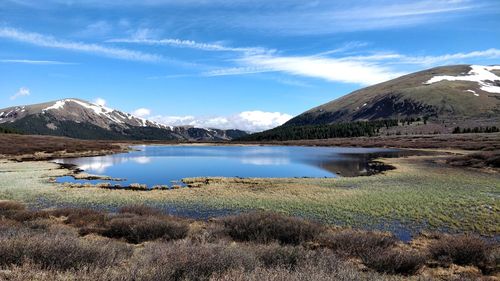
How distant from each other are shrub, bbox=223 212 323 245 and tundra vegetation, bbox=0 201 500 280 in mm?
45

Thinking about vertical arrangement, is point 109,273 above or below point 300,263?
above

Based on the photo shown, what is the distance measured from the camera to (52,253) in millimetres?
9852

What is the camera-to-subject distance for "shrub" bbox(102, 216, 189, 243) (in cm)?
1619

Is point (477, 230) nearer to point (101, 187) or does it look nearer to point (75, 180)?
point (101, 187)

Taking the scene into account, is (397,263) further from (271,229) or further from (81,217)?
(81,217)

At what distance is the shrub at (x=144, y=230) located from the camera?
16188 millimetres

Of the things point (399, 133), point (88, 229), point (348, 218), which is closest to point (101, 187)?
point (88, 229)

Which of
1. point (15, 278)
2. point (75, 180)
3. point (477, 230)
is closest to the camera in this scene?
point (15, 278)

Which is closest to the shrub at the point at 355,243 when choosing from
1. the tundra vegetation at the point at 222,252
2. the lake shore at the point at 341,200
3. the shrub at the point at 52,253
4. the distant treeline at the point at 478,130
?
the tundra vegetation at the point at 222,252

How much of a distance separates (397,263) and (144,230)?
417 inches

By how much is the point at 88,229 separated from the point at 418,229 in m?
17.3

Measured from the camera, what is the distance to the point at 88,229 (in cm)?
1736

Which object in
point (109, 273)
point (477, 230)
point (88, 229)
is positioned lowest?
point (477, 230)

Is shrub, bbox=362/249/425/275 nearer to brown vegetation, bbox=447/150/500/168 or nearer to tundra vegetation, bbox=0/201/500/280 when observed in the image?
tundra vegetation, bbox=0/201/500/280
